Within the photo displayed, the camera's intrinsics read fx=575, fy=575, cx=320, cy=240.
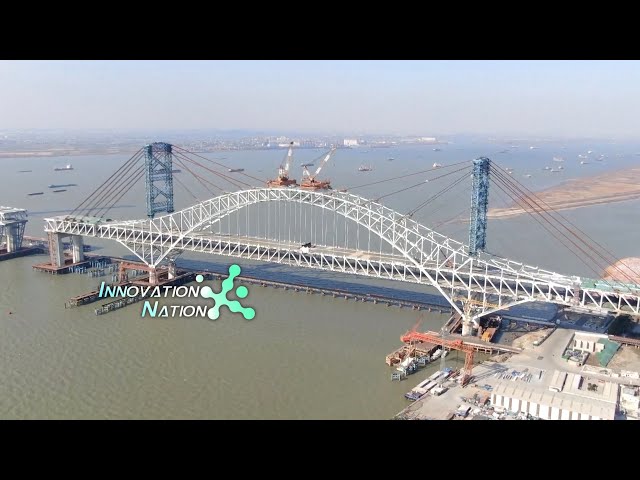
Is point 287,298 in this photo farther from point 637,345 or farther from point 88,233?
→ point 637,345

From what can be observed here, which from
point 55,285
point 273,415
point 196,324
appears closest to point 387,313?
point 196,324

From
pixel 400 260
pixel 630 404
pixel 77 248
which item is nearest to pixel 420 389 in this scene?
pixel 630 404

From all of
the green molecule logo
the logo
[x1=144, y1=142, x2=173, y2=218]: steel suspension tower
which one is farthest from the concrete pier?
the green molecule logo

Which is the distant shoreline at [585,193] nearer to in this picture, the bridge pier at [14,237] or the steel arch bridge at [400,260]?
the steel arch bridge at [400,260]

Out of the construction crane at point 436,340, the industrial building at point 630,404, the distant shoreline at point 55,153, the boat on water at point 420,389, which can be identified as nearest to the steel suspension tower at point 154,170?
the construction crane at point 436,340

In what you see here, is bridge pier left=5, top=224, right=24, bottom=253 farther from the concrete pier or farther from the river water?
the concrete pier

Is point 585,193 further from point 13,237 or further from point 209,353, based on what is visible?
point 13,237

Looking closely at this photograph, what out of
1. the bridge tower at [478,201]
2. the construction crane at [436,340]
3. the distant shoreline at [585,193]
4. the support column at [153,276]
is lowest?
the construction crane at [436,340]
